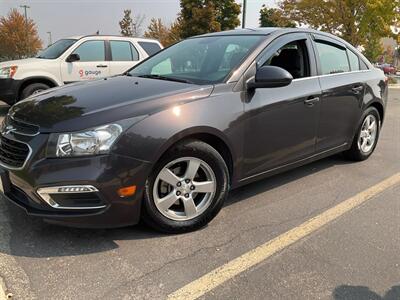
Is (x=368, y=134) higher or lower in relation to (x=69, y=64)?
lower

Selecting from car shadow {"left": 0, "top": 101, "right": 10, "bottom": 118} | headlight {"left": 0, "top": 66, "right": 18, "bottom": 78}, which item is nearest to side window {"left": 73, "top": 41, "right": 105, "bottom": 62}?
headlight {"left": 0, "top": 66, "right": 18, "bottom": 78}

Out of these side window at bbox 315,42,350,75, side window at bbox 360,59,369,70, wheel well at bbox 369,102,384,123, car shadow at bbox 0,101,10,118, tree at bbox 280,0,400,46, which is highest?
tree at bbox 280,0,400,46

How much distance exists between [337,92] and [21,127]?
313cm

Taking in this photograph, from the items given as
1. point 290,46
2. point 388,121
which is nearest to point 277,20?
point 388,121

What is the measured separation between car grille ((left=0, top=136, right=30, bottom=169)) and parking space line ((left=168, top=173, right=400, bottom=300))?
1.38 m

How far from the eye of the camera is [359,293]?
101 inches

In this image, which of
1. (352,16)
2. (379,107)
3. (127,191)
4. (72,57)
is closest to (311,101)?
(379,107)

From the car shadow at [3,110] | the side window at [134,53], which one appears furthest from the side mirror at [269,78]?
the car shadow at [3,110]

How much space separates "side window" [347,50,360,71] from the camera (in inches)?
197

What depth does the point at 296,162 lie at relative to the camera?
4145 mm

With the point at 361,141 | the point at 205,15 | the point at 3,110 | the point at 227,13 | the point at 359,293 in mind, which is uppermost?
the point at 227,13

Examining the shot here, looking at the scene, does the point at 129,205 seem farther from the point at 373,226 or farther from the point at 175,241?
the point at 373,226

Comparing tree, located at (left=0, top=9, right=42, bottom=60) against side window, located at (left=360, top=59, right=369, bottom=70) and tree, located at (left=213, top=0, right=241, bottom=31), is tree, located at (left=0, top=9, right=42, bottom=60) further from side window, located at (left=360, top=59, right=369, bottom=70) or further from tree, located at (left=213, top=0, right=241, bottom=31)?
side window, located at (left=360, top=59, right=369, bottom=70)

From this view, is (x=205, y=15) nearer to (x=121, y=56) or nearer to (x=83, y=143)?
(x=121, y=56)
